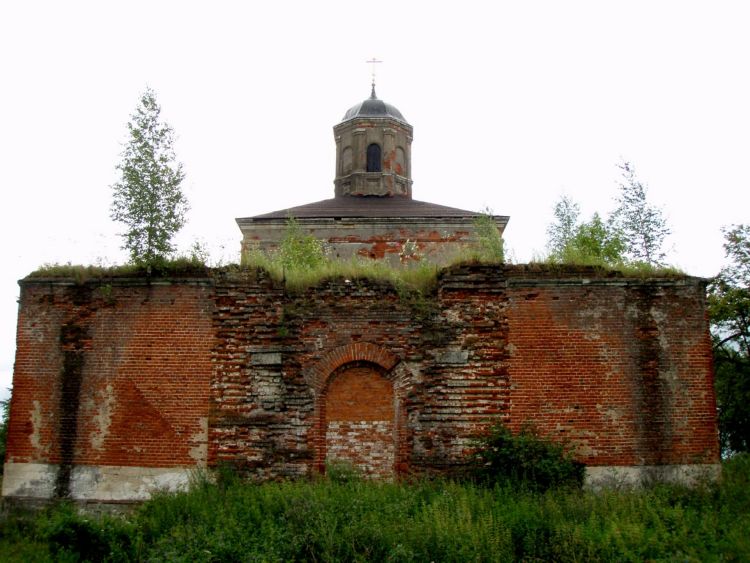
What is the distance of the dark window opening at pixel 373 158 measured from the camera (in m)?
28.9

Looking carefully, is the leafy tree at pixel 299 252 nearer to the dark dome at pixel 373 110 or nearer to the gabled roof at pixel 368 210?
the gabled roof at pixel 368 210

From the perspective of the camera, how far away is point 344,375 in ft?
35.8

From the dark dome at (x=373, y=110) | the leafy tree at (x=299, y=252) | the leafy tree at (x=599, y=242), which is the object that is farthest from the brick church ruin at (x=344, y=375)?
the dark dome at (x=373, y=110)

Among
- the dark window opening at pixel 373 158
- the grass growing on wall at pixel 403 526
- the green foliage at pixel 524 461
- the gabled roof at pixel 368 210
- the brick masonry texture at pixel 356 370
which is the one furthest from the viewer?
the dark window opening at pixel 373 158

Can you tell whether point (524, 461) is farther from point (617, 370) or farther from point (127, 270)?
point (127, 270)

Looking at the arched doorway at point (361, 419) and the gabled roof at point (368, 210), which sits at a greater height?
the gabled roof at point (368, 210)

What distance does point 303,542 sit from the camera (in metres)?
7.97

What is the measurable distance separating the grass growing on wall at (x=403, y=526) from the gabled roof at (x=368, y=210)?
51.1 ft

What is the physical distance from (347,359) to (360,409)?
753 mm

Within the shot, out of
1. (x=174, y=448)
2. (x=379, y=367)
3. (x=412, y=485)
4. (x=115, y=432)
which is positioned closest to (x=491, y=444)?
(x=412, y=485)

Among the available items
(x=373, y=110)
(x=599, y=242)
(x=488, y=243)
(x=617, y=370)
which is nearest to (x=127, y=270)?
(x=488, y=243)

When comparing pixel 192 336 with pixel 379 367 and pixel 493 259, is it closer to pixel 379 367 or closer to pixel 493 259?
pixel 379 367

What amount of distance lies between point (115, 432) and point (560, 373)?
6.42m

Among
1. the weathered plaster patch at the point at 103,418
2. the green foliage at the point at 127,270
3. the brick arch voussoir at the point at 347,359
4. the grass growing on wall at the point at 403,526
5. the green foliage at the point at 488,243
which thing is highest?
the green foliage at the point at 488,243
